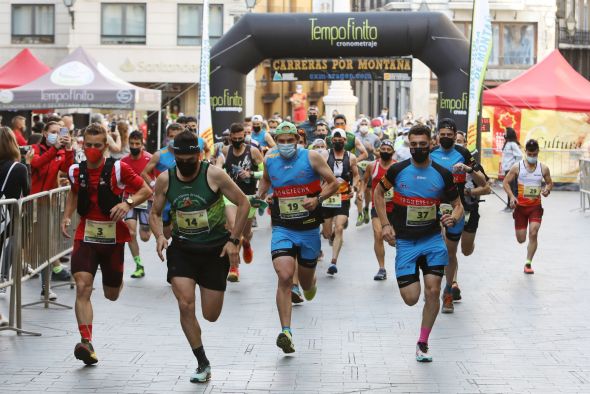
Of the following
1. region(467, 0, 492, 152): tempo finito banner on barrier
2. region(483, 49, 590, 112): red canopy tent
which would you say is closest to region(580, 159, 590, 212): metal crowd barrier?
region(467, 0, 492, 152): tempo finito banner on barrier

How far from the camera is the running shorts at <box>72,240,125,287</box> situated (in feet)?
30.2

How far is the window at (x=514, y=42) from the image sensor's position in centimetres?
5491

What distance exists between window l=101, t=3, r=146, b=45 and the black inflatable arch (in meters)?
22.9

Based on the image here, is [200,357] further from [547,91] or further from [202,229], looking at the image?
[547,91]

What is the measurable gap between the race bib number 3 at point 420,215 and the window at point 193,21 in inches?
1469

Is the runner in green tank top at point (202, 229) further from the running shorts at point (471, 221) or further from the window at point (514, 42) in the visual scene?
the window at point (514, 42)

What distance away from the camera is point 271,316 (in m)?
11.4

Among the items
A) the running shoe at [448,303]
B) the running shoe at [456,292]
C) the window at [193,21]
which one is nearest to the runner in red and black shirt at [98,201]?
the running shoe at [448,303]

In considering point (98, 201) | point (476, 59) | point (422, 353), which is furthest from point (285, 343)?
point (476, 59)

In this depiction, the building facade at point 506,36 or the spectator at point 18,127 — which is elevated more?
the building facade at point 506,36

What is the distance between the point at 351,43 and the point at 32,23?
86.6 ft

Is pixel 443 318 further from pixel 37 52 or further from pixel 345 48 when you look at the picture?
pixel 37 52

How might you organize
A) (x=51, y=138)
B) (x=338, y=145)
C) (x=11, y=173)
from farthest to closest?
(x=338, y=145), (x=51, y=138), (x=11, y=173)

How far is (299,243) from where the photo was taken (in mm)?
10258
